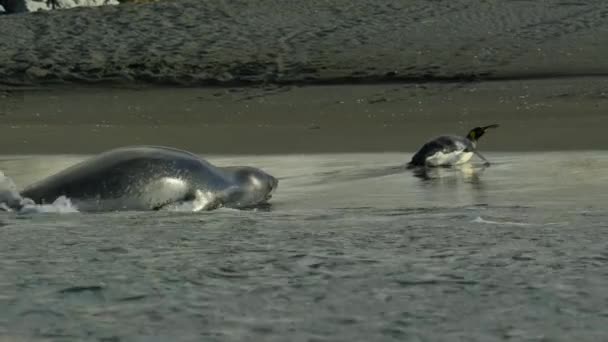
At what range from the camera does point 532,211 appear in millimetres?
5512

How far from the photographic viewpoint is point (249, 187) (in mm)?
6570

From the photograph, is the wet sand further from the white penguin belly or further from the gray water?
the gray water

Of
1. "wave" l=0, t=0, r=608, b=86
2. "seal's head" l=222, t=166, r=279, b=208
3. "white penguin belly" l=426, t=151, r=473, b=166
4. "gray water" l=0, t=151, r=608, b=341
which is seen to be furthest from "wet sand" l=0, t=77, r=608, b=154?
"gray water" l=0, t=151, r=608, b=341

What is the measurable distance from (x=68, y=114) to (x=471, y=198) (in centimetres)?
853

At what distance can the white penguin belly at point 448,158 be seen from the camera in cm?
835

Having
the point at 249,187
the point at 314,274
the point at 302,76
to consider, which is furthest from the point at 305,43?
the point at 314,274

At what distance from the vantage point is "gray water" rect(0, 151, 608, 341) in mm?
3033

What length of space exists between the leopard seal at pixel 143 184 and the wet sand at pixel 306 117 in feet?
12.1

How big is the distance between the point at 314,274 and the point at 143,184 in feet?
8.32

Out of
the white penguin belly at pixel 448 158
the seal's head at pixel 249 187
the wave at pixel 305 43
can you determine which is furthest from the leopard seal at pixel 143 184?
the wave at pixel 305 43

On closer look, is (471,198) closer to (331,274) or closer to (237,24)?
(331,274)

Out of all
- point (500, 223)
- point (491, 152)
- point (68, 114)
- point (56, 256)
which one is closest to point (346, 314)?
point (56, 256)

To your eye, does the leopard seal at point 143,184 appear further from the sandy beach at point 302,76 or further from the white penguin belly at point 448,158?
the sandy beach at point 302,76

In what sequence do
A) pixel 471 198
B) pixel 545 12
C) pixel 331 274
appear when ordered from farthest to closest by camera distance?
pixel 545 12 < pixel 471 198 < pixel 331 274
